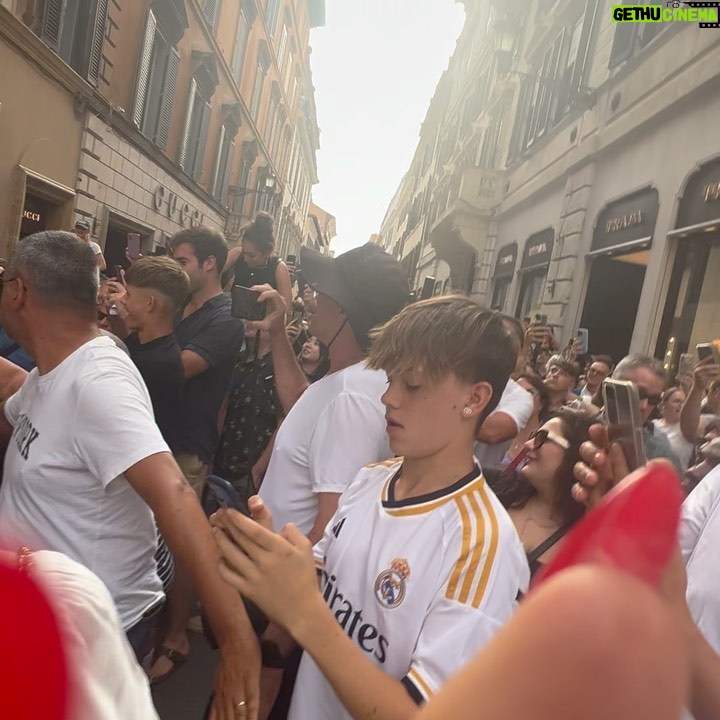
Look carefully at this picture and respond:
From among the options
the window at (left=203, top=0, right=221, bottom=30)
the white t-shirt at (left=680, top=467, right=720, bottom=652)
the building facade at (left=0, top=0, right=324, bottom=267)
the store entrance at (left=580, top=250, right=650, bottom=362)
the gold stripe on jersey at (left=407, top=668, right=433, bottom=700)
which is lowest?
the gold stripe on jersey at (left=407, top=668, right=433, bottom=700)

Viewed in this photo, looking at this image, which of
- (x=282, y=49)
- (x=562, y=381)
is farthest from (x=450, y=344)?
(x=282, y=49)

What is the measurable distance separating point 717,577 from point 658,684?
131cm

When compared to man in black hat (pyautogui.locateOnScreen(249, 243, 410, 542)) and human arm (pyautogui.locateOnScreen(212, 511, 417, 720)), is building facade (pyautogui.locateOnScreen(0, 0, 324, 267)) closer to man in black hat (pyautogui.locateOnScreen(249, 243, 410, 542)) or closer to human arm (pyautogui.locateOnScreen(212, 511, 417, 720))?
man in black hat (pyautogui.locateOnScreen(249, 243, 410, 542))

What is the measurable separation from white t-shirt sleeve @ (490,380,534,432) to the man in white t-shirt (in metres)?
1.85

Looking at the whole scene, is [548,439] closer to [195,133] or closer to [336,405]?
[336,405]

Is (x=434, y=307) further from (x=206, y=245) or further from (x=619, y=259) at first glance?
(x=619, y=259)

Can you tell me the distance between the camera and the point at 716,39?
23.3 ft

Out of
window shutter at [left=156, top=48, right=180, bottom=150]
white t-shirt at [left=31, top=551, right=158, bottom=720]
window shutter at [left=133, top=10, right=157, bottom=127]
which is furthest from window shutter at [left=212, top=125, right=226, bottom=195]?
white t-shirt at [left=31, top=551, right=158, bottom=720]

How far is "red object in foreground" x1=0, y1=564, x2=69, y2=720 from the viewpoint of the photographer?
1.10 feet

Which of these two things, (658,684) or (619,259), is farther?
(619,259)

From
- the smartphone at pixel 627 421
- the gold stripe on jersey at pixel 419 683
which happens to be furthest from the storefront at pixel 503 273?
the gold stripe on jersey at pixel 419 683

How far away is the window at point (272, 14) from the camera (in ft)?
81.2

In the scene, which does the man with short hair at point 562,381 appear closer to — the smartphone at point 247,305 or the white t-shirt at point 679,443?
the white t-shirt at point 679,443

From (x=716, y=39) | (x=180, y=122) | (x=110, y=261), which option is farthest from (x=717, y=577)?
(x=180, y=122)
